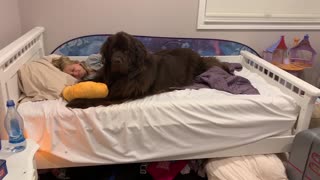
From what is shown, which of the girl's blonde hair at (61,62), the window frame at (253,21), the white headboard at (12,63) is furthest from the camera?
the window frame at (253,21)

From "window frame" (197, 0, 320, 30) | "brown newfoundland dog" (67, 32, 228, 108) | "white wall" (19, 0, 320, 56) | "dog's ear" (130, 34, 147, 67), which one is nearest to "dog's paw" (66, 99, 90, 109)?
"brown newfoundland dog" (67, 32, 228, 108)

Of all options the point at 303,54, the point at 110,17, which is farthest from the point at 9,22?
the point at 303,54

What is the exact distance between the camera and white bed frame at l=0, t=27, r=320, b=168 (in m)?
1.46

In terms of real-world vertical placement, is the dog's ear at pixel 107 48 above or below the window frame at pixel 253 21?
below

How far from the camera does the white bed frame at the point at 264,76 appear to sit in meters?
1.46

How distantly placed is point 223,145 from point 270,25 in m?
1.32

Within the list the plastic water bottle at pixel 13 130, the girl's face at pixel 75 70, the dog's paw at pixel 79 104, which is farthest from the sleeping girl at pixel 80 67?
the plastic water bottle at pixel 13 130

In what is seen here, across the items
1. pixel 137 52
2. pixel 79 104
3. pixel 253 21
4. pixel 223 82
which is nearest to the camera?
pixel 79 104

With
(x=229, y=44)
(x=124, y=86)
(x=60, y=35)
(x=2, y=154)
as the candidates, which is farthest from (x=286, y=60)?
(x=2, y=154)

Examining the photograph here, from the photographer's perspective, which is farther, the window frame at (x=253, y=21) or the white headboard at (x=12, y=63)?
the window frame at (x=253, y=21)

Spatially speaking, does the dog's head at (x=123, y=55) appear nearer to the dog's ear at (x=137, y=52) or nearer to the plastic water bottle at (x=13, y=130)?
the dog's ear at (x=137, y=52)

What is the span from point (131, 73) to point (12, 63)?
2.10ft

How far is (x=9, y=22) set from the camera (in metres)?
1.98

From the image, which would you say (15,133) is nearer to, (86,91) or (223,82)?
(86,91)
